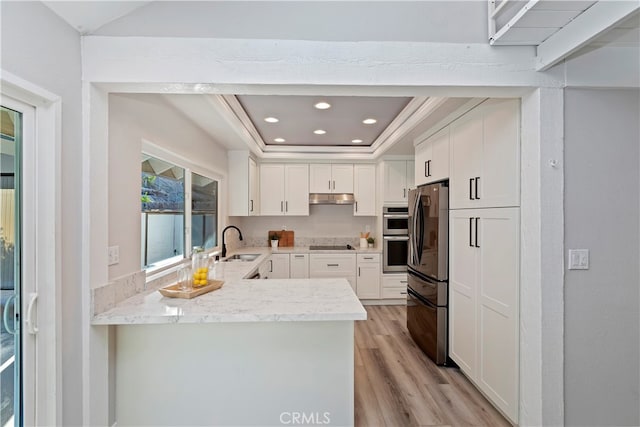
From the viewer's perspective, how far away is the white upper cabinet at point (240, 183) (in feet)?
14.5

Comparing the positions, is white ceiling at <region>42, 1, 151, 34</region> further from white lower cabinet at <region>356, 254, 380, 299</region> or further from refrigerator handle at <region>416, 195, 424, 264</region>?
white lower cabinet at <region>356, 254, 380, 299</region>

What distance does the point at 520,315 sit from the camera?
6.44 ft

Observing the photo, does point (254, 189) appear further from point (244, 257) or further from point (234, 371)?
point (234, 371)

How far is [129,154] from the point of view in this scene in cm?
201

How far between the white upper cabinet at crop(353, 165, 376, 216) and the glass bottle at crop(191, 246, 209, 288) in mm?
3251

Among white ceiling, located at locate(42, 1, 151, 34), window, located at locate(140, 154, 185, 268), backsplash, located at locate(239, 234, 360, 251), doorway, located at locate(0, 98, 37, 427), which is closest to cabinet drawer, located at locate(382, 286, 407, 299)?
backsplash, located at locate(239, 234, 360, 251)

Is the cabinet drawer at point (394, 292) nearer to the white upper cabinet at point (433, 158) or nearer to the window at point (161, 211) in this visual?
the white upper cabinet at point (433, 158)

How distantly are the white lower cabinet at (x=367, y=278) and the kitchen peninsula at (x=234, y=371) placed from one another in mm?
2970

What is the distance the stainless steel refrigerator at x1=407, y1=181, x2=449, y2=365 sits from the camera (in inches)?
114

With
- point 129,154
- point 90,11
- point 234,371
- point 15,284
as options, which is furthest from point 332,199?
point 15,284

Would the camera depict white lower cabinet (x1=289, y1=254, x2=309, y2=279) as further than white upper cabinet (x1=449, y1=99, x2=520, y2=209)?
Yes

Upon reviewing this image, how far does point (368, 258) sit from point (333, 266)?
55 cm

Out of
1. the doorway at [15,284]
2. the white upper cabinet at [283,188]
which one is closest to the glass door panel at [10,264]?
the doorway at [15,284]

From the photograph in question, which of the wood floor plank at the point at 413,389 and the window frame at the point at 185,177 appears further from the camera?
the window frame at the point at 185,177
